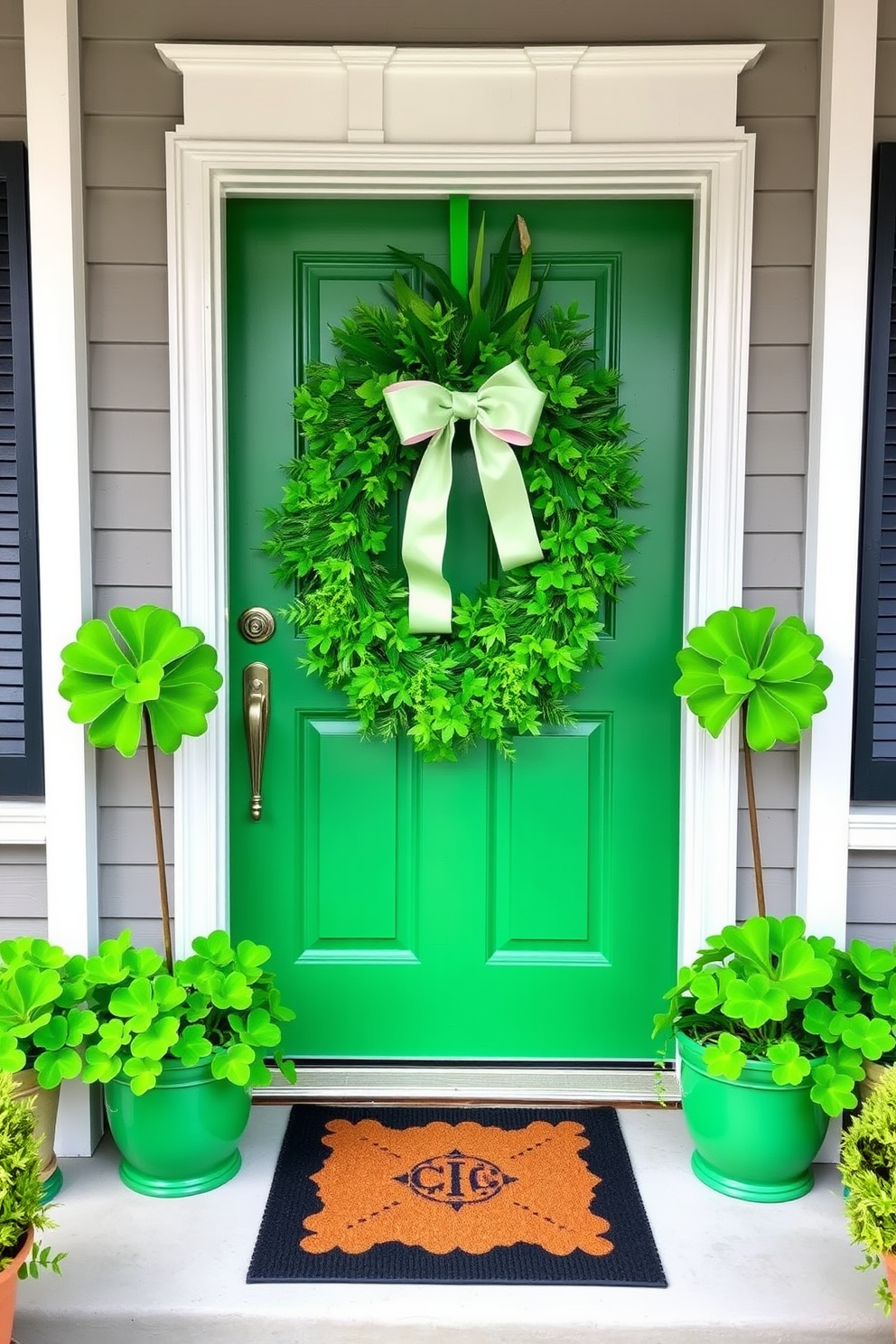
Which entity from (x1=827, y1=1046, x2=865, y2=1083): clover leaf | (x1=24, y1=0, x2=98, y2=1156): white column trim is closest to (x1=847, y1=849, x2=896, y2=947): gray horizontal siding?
(x1=827, y1=1046, x2=865, y2=1083): clover leaf

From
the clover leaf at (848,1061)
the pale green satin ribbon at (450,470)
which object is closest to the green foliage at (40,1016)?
the pale green satin ribbon at (450,470)

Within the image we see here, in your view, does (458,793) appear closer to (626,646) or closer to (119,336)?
(626,646)

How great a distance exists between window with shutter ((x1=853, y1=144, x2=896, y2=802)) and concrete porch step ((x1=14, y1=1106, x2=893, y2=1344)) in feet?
3.03

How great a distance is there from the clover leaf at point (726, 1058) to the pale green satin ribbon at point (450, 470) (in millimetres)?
981

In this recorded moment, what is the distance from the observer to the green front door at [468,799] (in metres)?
2.23

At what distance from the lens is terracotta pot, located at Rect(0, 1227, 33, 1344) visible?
1455mm

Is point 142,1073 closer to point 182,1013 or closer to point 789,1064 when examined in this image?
point 182,1013

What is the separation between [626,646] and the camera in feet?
7.51

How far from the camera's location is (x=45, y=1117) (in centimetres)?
194

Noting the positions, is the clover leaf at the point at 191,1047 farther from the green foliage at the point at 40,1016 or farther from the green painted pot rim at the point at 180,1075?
the green foliage at the point at 40,1016

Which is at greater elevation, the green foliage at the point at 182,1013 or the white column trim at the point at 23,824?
the white column trim at the point at 23,824

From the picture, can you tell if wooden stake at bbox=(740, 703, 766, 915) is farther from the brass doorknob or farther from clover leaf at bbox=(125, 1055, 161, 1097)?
Answer: clover leaf at bbox=(125, 1055, 161, 1097)

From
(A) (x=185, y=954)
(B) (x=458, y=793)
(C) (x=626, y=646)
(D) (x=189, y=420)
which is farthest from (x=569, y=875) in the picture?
(D) (x=189, y=420)

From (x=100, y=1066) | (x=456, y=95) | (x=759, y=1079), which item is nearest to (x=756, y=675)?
(x=759, y=1079)
